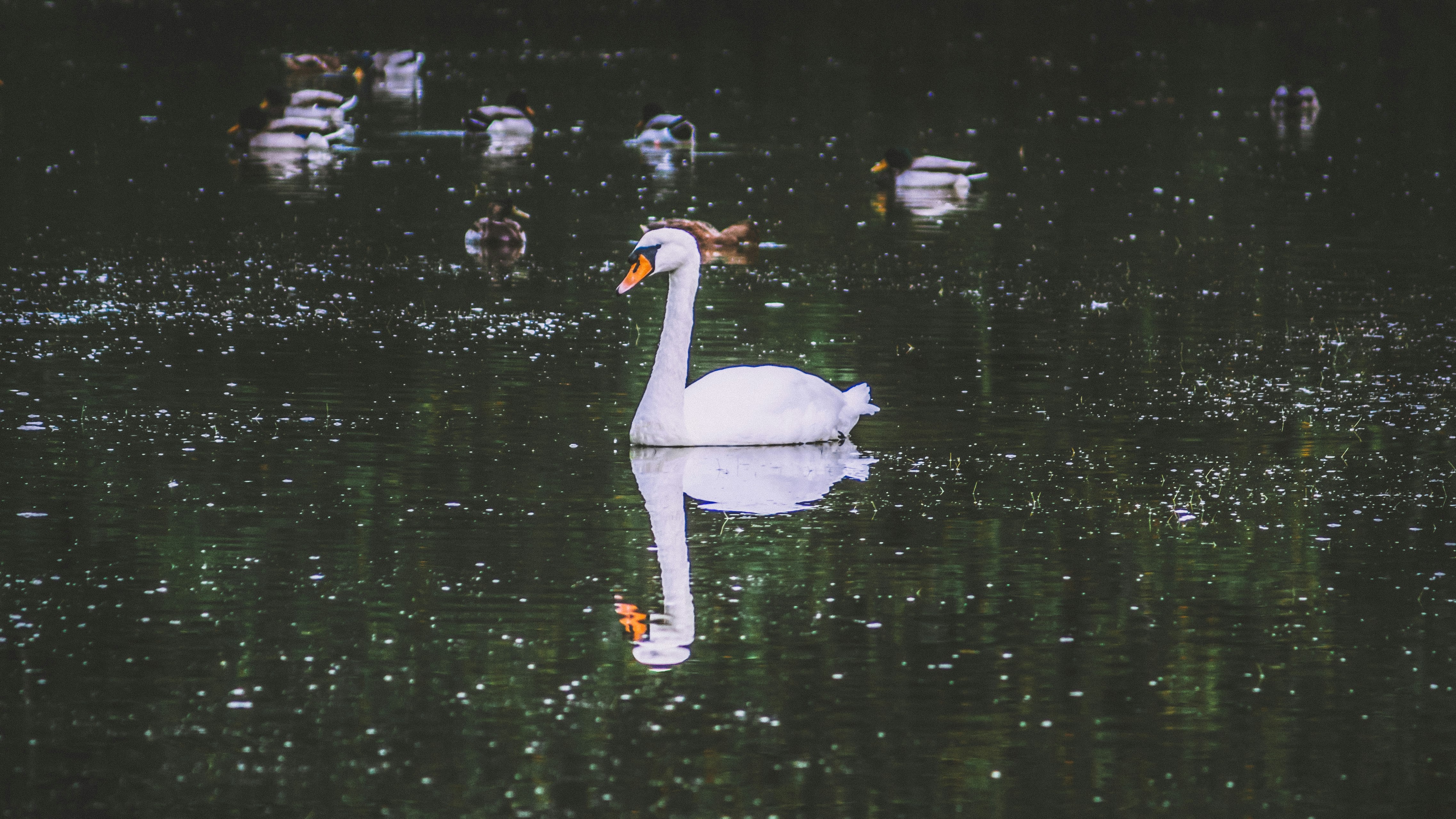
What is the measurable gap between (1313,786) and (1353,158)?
96.7ft

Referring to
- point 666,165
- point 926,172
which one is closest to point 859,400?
point 926,172

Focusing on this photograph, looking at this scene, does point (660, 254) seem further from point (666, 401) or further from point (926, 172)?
point (926, 172)

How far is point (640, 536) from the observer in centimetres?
1147

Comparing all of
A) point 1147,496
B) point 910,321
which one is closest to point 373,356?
point 910,321

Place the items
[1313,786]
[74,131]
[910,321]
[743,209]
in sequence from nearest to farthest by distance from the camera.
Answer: [1313,786] → [910,321] → [743,209] → [74,131]

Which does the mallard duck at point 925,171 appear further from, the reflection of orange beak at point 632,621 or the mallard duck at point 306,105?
the reflection of orange beak at point 632,621

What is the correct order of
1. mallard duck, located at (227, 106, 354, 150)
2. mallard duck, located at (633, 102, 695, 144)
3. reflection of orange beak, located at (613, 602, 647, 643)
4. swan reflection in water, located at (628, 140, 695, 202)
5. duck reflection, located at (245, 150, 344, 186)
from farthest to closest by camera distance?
1. mallard duck, located at (633, 102, 695, 144)
2. mallard duck, located at (227, 106, 354, 150)
3. swan reflection in water, located at (628, 140, 695, 202)
4. duck reflection, located at (245, 150, 344, 186)
5. reflection of orange beak, located at (613, 602, 647, 643)

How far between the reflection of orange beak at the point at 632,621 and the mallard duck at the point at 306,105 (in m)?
26.2

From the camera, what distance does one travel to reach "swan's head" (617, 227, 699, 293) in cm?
1423

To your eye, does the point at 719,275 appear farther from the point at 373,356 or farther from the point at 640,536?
the point at 640,536

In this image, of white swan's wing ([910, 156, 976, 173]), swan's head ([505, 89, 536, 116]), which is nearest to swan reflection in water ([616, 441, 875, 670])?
white swan's wing ([910, 156, 976, 173])

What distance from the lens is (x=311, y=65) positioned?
157 ft

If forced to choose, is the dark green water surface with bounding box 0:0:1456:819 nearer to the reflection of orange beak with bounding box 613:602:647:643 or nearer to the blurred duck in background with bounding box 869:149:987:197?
the reflection of orange beak with bounding box 613:602:647:643

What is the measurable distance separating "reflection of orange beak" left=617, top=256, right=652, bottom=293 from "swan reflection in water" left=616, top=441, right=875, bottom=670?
114 cm
